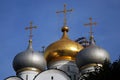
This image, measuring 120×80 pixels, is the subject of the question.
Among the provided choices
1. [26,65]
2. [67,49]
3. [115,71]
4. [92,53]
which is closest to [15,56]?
[26,65]

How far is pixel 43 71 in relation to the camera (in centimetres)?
1809

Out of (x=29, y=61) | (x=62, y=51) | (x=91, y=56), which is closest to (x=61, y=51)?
(x=62, y=51)

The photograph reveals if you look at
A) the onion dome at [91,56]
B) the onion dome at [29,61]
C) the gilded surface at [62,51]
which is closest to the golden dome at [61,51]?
the gilded surface at [62,51]

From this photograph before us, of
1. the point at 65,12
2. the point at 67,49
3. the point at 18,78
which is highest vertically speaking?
the point at 65,12

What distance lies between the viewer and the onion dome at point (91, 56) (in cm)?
1864

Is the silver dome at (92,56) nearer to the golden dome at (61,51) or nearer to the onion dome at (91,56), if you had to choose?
the onion dome at (91,56)

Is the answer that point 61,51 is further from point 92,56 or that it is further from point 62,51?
point 92,56

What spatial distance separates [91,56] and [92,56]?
0.15 ft

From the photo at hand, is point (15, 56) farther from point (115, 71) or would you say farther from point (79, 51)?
point (115, 71)

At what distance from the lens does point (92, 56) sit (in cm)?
1873

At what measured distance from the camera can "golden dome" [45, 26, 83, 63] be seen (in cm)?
2039

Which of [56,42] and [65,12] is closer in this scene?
[56,42]

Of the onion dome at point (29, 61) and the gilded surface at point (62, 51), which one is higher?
the gilded surface at point (62, 51)

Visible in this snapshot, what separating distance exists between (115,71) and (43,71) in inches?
268
